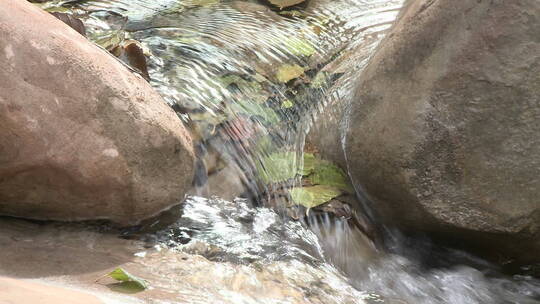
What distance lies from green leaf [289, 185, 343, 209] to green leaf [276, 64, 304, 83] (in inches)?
43.9

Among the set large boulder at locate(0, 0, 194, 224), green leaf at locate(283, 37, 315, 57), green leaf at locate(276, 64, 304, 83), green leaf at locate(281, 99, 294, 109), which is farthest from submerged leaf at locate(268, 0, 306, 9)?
large boulder at locate(0, 0, 194, 224)

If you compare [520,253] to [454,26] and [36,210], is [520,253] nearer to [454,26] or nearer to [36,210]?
[454,26]

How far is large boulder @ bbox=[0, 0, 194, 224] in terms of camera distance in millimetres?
2949

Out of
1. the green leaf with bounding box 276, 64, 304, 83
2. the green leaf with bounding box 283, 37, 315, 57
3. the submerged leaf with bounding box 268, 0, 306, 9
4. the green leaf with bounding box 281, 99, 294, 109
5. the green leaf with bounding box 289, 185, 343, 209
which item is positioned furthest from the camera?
the submerged leaf with bounding box 268, 0, 306, 9

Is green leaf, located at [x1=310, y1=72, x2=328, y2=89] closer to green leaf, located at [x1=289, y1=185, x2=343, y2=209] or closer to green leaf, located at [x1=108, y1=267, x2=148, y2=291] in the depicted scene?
green leaf, located at [x1=289, y1=185, x2=343, y2=209]

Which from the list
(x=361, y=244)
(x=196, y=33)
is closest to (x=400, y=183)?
(x=361, y=244)

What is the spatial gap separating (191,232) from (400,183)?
1.22 meters

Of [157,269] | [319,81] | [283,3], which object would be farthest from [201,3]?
[157,269]

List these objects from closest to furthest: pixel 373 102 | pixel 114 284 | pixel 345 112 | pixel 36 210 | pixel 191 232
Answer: pixel 114 284
pixel 36 210
pixel 191 232
pixel 373 102
pixel 345 112

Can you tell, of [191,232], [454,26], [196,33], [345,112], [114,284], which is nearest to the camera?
[114,284]

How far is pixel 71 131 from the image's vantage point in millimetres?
3035

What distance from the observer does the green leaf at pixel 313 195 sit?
391cm

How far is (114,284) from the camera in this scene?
8.34ft

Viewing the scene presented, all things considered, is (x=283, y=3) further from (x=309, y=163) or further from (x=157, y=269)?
(x=157, y=269)
